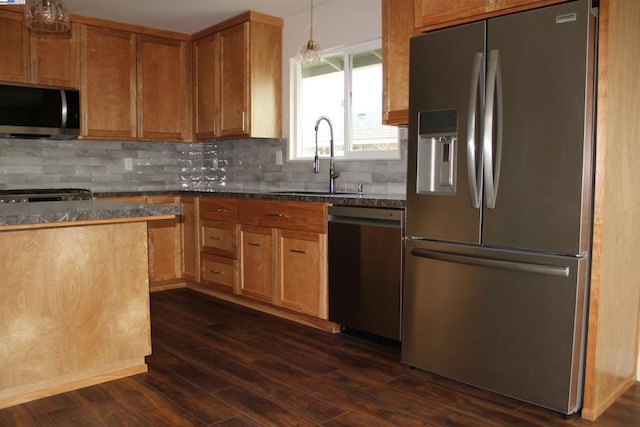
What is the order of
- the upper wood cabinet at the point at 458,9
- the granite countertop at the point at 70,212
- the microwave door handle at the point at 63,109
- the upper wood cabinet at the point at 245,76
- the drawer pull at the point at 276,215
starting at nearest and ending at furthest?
the granite countertop at the point at 70,212 < the upper wood cabinet at the point at 458,9 < the drawer pull at the point at 276,215 < the microwave door handle at the point at 63,109 < the upper wood cabinet at the point at 245,76

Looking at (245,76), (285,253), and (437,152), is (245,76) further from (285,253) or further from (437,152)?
(437,152)

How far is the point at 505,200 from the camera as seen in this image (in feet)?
7.93

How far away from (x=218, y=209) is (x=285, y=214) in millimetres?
916

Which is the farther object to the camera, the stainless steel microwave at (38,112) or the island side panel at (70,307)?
the stainless steel microwave at (38,112)

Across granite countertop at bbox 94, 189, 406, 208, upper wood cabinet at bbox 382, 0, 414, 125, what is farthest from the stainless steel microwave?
upper wood cabinet at bbox 382, 0, 414, 125

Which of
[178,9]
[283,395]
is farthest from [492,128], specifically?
[178,9]

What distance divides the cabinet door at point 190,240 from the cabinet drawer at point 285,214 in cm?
72

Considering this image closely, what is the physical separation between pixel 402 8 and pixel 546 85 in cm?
116

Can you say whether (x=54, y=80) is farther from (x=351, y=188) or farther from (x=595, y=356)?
(x=595, y=356)

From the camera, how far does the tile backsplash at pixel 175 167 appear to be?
13.3ft

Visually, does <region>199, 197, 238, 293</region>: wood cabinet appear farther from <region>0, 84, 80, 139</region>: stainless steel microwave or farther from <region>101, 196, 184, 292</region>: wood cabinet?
<region>0, 84, 80, 139</region>: stainless steel microwave

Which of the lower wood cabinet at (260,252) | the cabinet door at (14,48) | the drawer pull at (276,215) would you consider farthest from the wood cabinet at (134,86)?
the drawer pull at (276,215)

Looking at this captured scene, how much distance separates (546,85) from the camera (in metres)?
2.28

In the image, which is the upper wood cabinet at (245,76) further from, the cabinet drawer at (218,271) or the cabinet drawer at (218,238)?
the cabinet drawer at (218,271)
